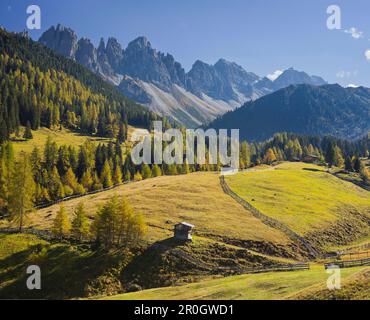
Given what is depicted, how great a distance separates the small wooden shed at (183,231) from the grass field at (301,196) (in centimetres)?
2482

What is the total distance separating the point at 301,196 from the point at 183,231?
164 ft

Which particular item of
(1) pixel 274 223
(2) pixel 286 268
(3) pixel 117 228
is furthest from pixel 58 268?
(1) pixel 274 223

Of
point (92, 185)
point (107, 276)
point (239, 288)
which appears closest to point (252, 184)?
point (92, 185)

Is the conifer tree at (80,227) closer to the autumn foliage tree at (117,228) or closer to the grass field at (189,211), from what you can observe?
the autumn foliage tree at (117,228)

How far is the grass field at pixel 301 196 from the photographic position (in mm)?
94438

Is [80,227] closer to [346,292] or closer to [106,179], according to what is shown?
[346,292]

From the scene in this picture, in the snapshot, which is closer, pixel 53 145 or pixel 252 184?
pixel 252 184

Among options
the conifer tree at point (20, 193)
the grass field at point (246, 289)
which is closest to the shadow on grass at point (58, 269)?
the conifer tree at point (20, 193)

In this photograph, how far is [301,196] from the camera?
11306cm

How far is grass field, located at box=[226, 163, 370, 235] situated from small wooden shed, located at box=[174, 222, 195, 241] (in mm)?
24821
